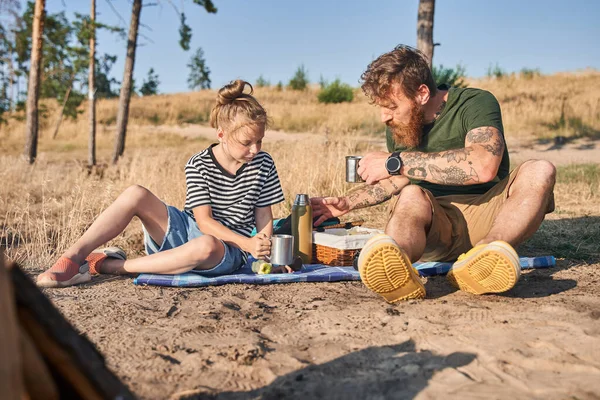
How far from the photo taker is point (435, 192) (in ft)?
13.7

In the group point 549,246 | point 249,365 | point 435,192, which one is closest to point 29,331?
point 249,365

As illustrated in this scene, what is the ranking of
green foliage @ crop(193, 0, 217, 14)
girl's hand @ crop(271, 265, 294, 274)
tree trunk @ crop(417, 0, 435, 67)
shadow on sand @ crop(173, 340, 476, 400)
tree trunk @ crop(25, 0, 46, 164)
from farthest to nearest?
green foliage @ crop(193, 0, 217, 14) → tree trunk @ crop(25, 0, 46, 164) → tree trunk @ crop(417, 0, 435, 67) → girl's hand @ crop(271, 265, 294, 274) → shadow on sand @ crop(173, 340, 476, 400)

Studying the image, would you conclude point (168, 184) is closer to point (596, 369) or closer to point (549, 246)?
point (549, 246)

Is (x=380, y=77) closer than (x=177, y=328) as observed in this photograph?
No

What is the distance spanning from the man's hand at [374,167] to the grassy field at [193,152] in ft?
6.24

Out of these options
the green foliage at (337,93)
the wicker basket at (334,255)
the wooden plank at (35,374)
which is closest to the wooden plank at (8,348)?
the wooden plank at (35,374)

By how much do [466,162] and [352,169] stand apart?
2.46ft

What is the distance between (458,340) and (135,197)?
7.25ft

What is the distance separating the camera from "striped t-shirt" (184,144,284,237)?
398 cm

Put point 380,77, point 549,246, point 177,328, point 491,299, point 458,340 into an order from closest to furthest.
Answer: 1. point 458,340
2. point 177,328
3. point 491,299
4. point 380,77
5. point 549,246

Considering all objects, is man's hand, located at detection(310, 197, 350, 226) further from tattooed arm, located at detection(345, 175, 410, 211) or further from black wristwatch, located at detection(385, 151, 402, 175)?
black wristwatch, located at detection(385, 151, 402, 175)

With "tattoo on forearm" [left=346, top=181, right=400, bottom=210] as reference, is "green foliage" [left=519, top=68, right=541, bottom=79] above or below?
above

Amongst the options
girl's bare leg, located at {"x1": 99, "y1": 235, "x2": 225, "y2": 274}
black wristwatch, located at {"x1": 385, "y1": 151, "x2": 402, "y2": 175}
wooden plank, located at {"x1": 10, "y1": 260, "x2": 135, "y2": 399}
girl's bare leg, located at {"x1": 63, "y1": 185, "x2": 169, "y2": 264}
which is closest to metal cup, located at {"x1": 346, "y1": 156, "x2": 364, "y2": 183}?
black wristwatch, located at {"x1": 385, "y1": 151, "x2": 402, "y2": 175}

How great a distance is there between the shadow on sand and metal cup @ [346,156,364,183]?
5.19 ft
